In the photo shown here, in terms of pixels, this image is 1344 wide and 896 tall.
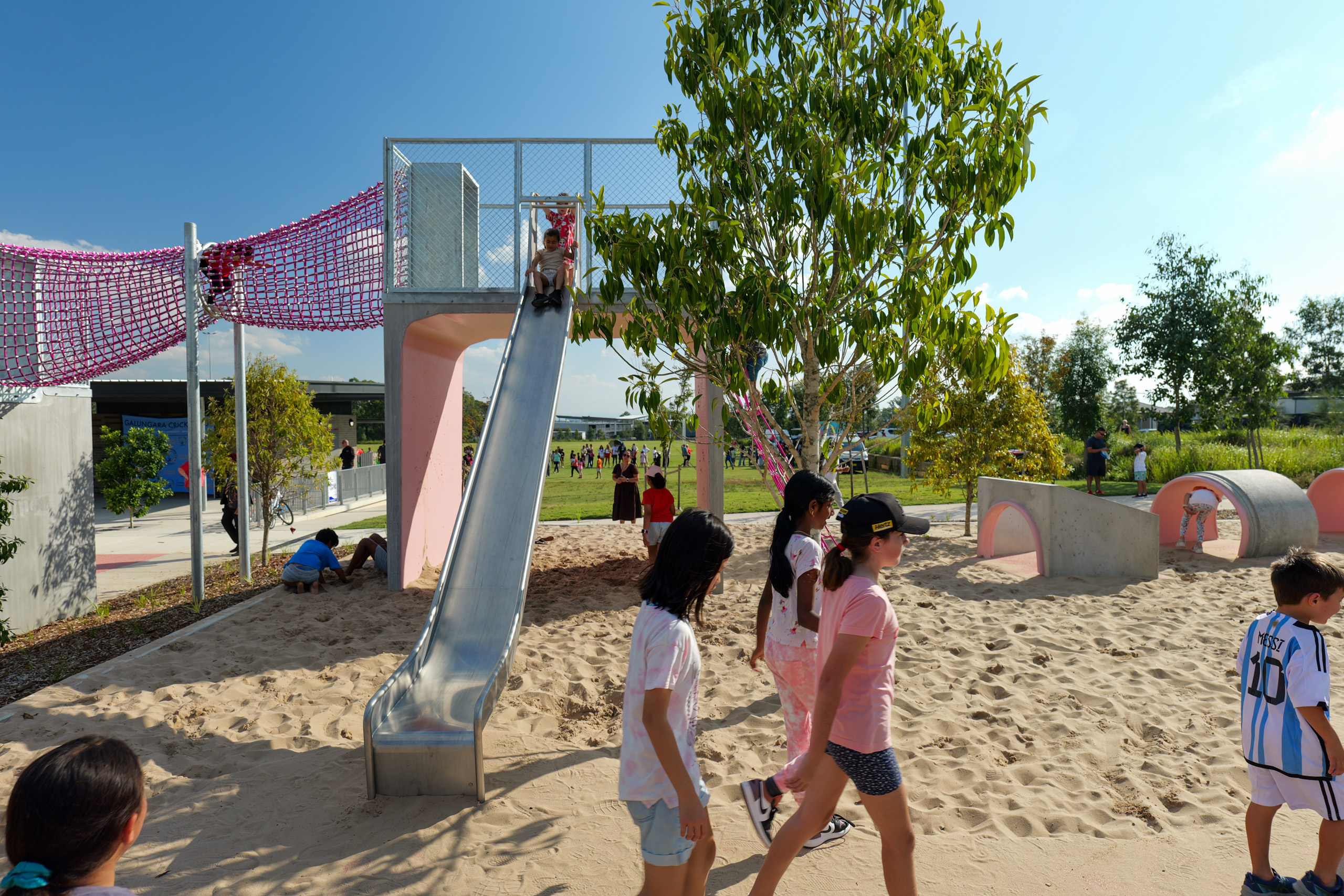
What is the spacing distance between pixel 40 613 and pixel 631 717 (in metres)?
9.23

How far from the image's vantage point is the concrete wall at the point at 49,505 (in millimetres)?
7793

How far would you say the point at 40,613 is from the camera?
8125 mm

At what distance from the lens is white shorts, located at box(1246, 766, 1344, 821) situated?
264cm

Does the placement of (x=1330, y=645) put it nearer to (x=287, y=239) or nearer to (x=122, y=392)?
(x=287, y=239)

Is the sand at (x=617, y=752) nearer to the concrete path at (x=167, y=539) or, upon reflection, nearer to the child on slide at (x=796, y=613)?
the child on slide at (x=796, y=613)

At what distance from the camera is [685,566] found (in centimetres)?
231

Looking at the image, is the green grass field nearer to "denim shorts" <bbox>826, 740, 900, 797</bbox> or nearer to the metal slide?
the metal slide

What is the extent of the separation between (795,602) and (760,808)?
36.1 inches

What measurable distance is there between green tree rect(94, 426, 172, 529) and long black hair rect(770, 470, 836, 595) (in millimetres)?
13160

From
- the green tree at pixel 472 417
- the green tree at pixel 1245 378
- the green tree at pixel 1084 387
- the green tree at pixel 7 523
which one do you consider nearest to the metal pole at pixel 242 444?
the green tree at pixel 7 523

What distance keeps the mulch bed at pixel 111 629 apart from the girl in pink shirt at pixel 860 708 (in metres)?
6.50

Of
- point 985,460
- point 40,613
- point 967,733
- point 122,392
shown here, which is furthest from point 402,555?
point 122,392

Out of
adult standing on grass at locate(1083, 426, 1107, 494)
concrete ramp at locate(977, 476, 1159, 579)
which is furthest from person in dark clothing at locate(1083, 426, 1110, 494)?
concrete ramp at locate(977, 476, 1159, 579)

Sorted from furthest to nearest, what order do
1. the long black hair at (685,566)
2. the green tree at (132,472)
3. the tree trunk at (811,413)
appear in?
the green tree at (132,472) < the tree trunk at (811,413) < the long black hair at (685,566)
